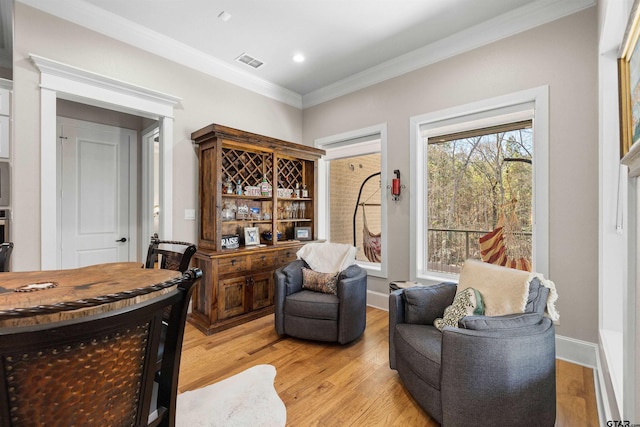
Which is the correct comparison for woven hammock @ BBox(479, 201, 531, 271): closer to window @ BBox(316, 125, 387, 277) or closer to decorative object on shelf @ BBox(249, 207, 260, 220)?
window @ BBox(316, 125, 387, 277)

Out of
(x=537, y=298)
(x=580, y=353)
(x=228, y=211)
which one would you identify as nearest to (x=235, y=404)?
(x=537, y=298)

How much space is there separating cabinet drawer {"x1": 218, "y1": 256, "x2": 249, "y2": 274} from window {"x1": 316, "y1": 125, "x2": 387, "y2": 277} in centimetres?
154

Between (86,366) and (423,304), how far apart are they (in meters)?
2.05

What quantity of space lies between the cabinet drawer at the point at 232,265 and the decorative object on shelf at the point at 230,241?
0.29m

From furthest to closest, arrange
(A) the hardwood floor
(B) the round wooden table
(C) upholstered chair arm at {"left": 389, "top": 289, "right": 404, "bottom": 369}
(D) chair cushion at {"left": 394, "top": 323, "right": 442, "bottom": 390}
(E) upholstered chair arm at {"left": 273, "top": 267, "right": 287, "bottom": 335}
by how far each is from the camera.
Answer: (E) upholstered chair arm at {"left": 273, "top": 267, "right": 287, "bottom": 335}, (C) upholstered chair arm at {"left": 389, "top": 289, "right": 404, "bottom": 369}, (A) the hardwood floor, (D) chair cushion at {"left": 394, "top": 323, "right": 442, "bottom": 390}, (B) the round wooden table

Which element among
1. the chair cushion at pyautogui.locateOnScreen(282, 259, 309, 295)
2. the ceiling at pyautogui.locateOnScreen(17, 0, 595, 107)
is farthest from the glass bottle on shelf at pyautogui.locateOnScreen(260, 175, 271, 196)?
the ceiling at pyautogui.locateOnScreen(17, 0, 595, 107)

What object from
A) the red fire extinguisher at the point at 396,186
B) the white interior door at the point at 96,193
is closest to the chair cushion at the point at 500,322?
the red fire extinguisher at the point at 396,186

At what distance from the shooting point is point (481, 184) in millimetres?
3203

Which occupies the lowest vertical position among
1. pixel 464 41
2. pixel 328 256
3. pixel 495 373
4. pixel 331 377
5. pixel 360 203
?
pixel 331 377

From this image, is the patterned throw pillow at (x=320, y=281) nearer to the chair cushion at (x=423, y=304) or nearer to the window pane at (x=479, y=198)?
the chair cushion at (x=423, y=304)

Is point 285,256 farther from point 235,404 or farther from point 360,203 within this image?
point 235,404

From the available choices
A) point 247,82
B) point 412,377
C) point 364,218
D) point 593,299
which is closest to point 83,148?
point 247,82

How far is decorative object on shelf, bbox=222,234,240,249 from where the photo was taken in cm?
357

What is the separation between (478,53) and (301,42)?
187 cm
